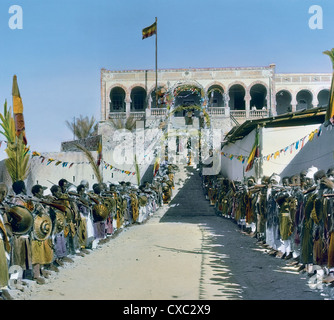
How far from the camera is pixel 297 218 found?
9078 millimetres

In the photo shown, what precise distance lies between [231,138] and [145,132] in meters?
13.1

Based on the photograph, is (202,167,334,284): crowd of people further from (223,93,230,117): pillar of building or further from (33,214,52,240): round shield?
(223,93,230,117): pillar of building

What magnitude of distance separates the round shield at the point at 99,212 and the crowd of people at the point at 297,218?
13.9 ft

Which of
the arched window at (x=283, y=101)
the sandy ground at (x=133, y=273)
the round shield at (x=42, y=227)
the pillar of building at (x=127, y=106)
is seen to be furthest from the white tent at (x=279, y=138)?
the arched window at (x=283, y=101)

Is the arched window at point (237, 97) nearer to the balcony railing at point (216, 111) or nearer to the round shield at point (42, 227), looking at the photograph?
the balcony railing at point (216, 111)

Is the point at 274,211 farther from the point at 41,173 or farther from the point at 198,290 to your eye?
the point at 41,173

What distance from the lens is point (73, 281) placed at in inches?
305

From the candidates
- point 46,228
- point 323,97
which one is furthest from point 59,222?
point 323,97

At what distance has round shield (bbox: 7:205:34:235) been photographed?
7078 millimetres

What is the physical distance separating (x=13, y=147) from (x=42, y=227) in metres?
7.85

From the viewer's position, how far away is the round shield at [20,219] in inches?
279

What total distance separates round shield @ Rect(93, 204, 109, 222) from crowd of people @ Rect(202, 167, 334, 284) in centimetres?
425

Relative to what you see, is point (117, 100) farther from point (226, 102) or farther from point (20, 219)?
point (20, 219)
